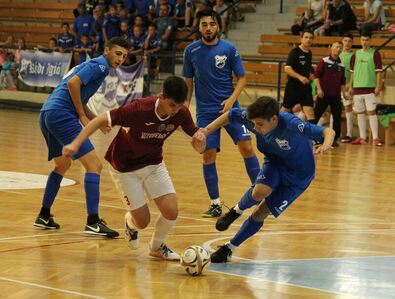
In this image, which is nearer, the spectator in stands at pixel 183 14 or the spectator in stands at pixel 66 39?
the spectator in stands at pixel 183 14

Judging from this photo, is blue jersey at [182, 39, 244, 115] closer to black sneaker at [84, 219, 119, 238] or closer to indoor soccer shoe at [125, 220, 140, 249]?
black sneaker at [84, 219, 119, 238]

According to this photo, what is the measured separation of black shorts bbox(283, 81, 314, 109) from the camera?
46.1ft

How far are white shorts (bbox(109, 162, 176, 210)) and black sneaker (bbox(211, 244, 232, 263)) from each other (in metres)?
0.56

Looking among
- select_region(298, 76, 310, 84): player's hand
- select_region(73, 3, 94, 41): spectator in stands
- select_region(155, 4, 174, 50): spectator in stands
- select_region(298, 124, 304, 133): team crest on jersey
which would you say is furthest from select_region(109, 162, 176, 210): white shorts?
select_region(73, 3, 94, 41): spectator in stands

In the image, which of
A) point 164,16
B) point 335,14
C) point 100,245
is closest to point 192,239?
point 100,245

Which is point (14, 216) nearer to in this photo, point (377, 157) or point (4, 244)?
point (4, 244)

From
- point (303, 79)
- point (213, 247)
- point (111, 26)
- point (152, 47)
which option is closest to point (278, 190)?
point (213, 247)

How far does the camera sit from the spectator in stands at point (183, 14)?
20047mm

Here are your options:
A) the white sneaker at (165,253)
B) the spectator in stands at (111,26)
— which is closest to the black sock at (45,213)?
the white sneaker at (165,253)

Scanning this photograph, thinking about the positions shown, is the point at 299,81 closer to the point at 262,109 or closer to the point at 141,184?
the point at 141,184

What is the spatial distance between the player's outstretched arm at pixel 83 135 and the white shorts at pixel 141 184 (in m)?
0.58

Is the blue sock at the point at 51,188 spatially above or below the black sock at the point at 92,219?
above

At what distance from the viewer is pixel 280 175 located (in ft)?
21.2

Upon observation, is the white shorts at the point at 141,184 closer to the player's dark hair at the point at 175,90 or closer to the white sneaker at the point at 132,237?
the white sneaker at the point at 132,237
